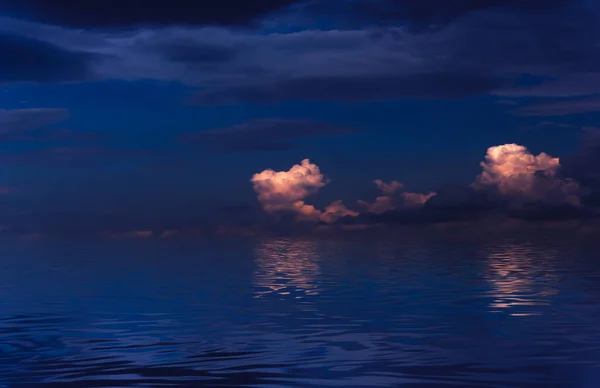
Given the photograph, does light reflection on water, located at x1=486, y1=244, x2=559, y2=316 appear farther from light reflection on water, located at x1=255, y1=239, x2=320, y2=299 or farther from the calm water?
light reflection on water, located at x1=255, y1=239, x2=320, y2=299

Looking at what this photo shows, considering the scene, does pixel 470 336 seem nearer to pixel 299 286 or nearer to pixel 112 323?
pixel 112 323

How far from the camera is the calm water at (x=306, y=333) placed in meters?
23.9

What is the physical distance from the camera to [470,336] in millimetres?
31422

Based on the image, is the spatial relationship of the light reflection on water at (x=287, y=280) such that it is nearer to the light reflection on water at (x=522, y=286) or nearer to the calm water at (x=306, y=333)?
the calm water at (x=306, y=333)

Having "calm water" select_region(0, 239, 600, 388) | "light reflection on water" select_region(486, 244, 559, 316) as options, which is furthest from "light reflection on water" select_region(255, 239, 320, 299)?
"light reflection on water" select_region(486, 244, 559, 316)

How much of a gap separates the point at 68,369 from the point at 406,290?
99.9ft

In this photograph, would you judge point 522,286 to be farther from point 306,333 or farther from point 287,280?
point 306,333

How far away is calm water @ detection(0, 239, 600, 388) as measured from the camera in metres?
23.9

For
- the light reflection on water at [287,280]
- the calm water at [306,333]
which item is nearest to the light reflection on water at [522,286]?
the calm water at [306,333]

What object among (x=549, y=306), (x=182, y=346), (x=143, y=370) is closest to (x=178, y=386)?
(x=143, y=370)

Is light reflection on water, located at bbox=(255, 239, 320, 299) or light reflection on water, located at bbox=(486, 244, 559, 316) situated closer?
light reflection on water, located at bbox=(486, 244, 559, 316)

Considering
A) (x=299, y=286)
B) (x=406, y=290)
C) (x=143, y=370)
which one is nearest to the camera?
(x=143, y=370)

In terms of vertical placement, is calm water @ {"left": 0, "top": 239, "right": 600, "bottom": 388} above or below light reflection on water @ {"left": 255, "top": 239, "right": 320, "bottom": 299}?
below

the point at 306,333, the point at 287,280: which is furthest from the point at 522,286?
the point at 306,333
